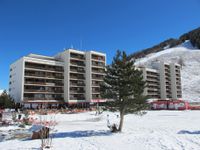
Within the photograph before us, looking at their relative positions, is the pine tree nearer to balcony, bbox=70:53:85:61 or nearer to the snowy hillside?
balcony, bbox=70:53:85:61

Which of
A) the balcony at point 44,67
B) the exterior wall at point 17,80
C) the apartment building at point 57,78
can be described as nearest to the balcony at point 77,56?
the apartment building at point 57,78

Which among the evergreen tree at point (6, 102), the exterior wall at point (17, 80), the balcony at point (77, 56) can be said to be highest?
the balcony at point (77, 56)

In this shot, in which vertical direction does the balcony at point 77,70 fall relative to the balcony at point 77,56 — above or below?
below

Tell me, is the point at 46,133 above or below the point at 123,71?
below

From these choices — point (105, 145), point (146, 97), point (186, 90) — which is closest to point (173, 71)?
point (186, 90)

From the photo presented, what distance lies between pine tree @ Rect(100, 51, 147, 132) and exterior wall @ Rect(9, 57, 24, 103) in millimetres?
49270

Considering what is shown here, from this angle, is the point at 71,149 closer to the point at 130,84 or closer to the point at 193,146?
the point at 193,146

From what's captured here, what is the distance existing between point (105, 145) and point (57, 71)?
64.0 metres

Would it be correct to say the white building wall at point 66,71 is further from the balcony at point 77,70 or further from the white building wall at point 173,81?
the white building wall at point 173,81

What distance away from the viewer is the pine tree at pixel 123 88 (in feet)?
70.7

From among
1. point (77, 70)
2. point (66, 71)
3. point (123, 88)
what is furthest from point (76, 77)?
point (123, 88)

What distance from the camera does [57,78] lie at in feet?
251

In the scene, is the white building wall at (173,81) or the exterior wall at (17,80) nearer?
the exterior wall at (17,80)

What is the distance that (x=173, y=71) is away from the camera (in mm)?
122188
